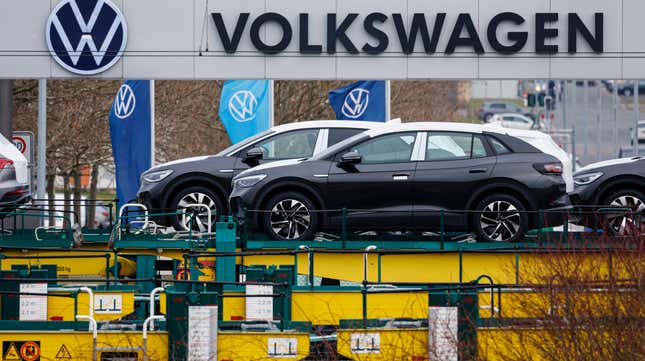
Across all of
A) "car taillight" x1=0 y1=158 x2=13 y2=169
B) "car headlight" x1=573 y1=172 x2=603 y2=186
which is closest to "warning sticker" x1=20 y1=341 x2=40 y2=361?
"car taillight" x1=0 y1=158 x2=13 y2=169

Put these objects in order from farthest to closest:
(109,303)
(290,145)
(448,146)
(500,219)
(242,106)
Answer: (242,106) → (290,145) → (448,146) → (500,219) → (109,303)

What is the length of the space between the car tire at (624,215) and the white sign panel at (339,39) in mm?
7182

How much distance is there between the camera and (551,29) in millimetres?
25984

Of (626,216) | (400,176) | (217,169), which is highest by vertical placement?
(217,169)

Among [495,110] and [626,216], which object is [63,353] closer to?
[626,216]

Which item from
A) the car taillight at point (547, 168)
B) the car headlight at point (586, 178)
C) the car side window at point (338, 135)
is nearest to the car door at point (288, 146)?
the car side window at point (338, 135)

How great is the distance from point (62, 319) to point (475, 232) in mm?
4812

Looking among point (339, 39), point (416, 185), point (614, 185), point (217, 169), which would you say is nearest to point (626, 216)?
point (614, 185)

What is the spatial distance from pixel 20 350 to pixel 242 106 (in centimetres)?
1604

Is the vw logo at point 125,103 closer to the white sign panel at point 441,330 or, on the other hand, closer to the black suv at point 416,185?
the black suv at point 416,185

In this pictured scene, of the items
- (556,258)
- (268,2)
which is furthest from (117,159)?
(556,258)

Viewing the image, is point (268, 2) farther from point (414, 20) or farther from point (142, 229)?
point (142, 229)

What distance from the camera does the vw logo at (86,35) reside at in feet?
84.8

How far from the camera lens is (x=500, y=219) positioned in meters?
17.5
